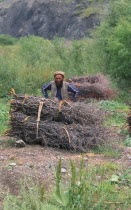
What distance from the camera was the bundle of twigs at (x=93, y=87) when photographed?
56.4ft

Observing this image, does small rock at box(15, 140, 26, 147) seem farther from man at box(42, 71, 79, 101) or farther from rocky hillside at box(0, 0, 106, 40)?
rocky hillside at box(0, 0, 106, 40)

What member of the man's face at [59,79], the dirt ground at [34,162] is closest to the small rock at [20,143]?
the dirt ground at [34,162]

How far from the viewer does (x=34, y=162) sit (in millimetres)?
5441

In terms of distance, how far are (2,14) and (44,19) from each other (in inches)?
642

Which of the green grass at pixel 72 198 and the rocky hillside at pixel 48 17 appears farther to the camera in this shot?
the rocky hillside at pixel 48 17

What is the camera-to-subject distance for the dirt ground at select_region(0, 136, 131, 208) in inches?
175

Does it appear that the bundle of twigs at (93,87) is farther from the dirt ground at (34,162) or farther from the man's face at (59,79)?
the dirt ground at (34,162)

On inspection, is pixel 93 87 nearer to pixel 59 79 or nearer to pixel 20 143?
pixel 59 79

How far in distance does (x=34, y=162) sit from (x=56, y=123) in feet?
4.66

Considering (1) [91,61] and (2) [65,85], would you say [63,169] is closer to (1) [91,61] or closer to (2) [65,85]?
(2) [65,85]

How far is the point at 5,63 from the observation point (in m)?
20.0

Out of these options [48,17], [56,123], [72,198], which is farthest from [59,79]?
[48,17]

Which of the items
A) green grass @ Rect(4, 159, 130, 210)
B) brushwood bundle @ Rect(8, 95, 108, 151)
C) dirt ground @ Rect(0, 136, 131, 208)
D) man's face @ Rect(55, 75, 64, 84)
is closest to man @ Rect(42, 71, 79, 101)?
man's face @ Rect(55, 75, 64, 84)

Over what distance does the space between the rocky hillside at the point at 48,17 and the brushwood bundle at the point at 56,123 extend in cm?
8337
